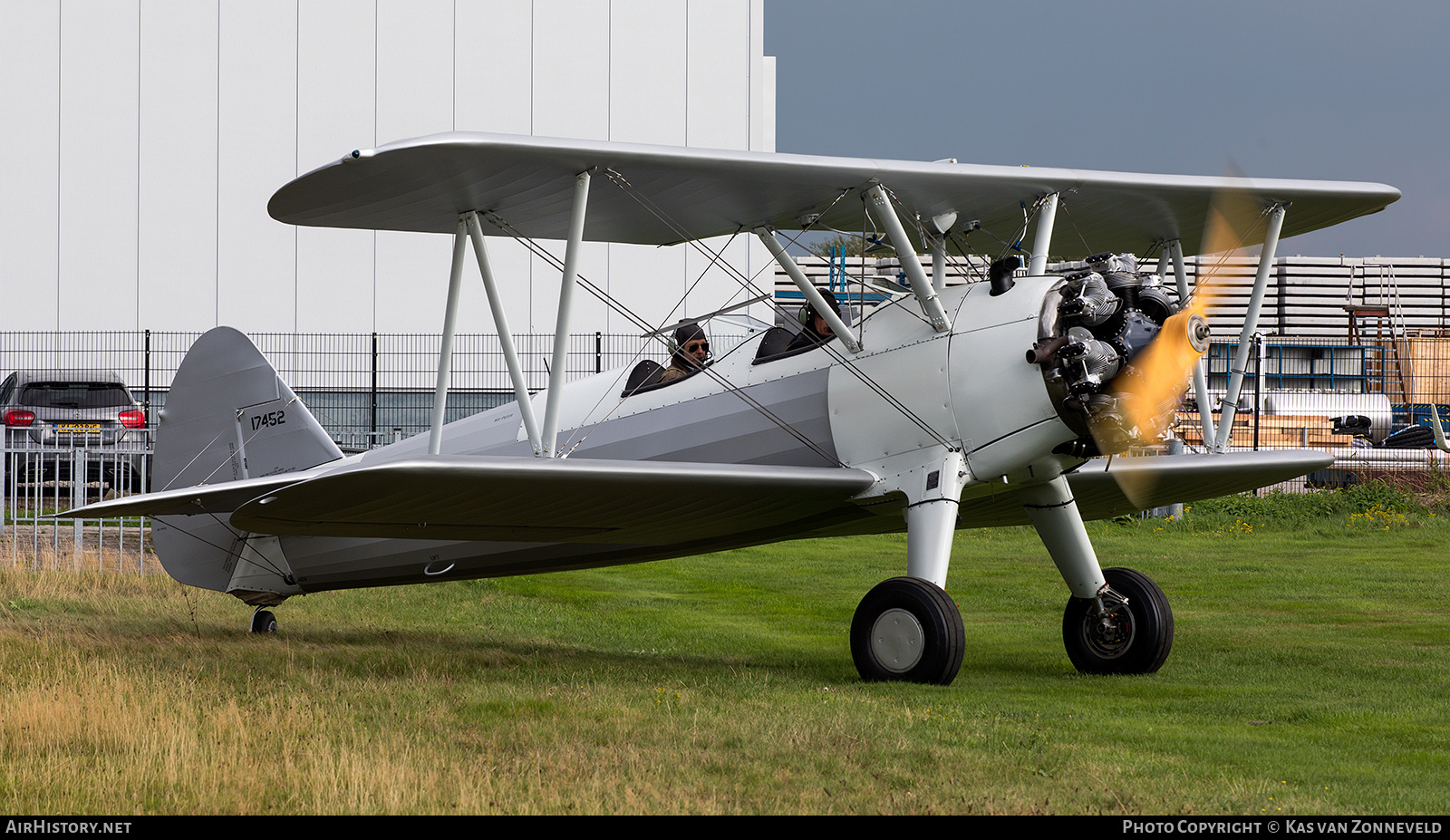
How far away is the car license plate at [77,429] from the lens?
17.8 meters

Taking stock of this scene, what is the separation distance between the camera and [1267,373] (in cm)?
4484

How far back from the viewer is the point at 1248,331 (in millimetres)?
8375

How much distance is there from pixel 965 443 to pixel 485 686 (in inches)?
117

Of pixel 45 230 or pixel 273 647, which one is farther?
pixel 45 230

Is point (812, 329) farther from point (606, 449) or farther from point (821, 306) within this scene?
point (606, 449)

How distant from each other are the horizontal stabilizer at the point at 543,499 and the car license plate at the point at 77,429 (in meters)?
11.7

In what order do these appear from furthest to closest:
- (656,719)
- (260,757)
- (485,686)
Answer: (485,686)
(656,719)
(260,757)

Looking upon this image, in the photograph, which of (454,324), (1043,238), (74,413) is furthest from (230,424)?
(74,413)

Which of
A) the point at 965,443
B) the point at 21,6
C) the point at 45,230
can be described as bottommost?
the point at 965,443

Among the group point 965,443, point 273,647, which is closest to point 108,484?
point 273,647

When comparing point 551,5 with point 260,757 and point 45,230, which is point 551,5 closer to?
point 45,230

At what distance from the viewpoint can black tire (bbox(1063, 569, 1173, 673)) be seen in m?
7.75

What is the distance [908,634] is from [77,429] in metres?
15.8

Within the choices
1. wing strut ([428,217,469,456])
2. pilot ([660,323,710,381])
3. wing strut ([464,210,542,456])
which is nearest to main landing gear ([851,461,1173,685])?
pilot ([660,323,710,381])
